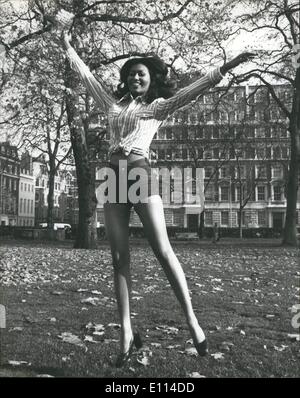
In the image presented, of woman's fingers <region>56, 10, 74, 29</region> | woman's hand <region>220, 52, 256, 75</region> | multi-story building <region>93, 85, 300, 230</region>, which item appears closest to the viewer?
woman's hand <region>220, 52, 256, 75</region>

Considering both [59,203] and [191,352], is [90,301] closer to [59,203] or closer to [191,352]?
[191,352]

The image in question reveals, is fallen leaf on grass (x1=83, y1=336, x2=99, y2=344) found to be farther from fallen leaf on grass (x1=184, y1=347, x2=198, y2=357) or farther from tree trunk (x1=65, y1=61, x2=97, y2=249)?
tree trunk (x1=65, y1=61, x2=97, y2=249)

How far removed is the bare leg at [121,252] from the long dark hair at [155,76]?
68cm

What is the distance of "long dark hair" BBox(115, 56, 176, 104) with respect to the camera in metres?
2.88

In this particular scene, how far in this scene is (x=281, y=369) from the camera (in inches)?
128

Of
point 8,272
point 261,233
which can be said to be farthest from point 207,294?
point 261,233

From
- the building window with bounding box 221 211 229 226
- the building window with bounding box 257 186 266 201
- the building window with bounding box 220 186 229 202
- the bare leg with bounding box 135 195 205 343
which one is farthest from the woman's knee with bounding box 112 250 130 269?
the building window with bounding box 257 186 266 201

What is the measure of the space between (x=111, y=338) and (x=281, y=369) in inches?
56.5

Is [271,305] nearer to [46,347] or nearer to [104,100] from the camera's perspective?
[46,347]

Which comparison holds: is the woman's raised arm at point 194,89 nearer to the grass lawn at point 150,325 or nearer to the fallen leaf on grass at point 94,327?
the grass lawn at point 150,325

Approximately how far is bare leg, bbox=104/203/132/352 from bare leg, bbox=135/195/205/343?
0.14 metres

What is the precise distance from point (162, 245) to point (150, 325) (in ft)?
6.77

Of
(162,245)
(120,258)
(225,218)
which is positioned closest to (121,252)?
(120,258)

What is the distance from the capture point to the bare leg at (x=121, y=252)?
9.18ft
